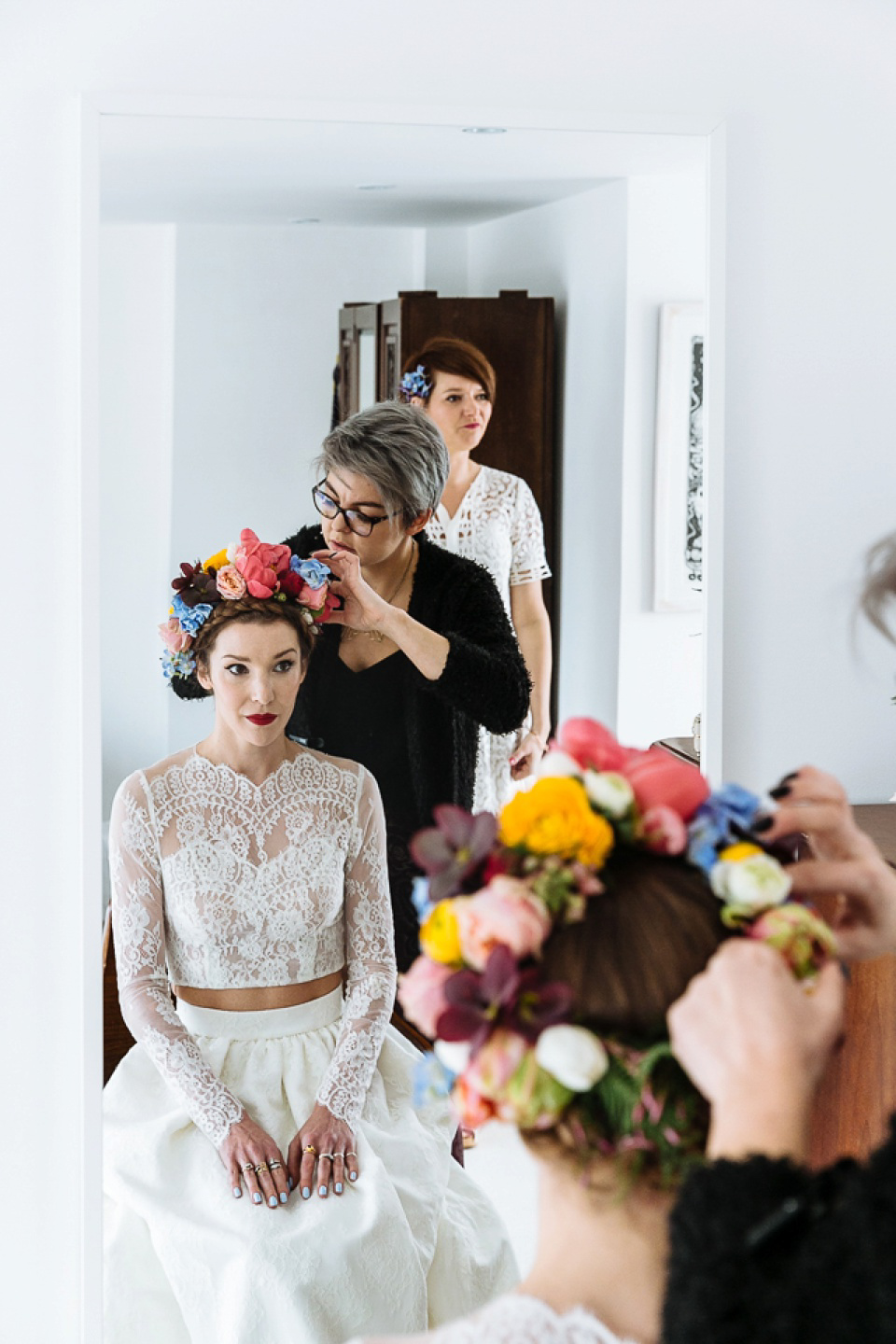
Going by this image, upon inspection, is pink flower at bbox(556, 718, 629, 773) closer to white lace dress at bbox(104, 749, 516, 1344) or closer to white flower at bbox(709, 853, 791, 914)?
white flower at bbox(709, 853, 791, 914)

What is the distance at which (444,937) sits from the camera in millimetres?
1071

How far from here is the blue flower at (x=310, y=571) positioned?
1.78 meters

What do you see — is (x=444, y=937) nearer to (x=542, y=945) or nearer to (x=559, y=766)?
(x=542, y=945)

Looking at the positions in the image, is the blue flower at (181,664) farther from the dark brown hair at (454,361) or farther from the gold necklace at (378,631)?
the dark brown hair at (454,361)

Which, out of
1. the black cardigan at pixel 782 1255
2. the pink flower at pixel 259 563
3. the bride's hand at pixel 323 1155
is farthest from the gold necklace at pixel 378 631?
the black cardigan at pixel 782 1255

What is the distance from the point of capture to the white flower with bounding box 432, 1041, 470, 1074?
3.46 feet

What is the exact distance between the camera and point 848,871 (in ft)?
4.44

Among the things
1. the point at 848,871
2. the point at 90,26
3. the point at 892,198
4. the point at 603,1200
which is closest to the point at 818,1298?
the point at 603,1200

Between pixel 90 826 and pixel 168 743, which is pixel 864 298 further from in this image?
pixel 90 826

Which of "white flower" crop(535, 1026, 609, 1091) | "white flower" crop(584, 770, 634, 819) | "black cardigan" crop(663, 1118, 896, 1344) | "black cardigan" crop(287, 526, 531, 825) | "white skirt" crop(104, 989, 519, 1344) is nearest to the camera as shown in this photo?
"black cardigan" crop(663, 1118, 896, 1344)

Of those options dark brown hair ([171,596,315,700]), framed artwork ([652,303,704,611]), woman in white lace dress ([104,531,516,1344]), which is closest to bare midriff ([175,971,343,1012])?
woman in white lace dress ([104,531,516,1344])

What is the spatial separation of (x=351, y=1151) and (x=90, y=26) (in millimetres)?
1514

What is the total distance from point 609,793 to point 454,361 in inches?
35.1

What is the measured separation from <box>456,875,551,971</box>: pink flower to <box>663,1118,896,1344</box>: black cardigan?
21 cm
